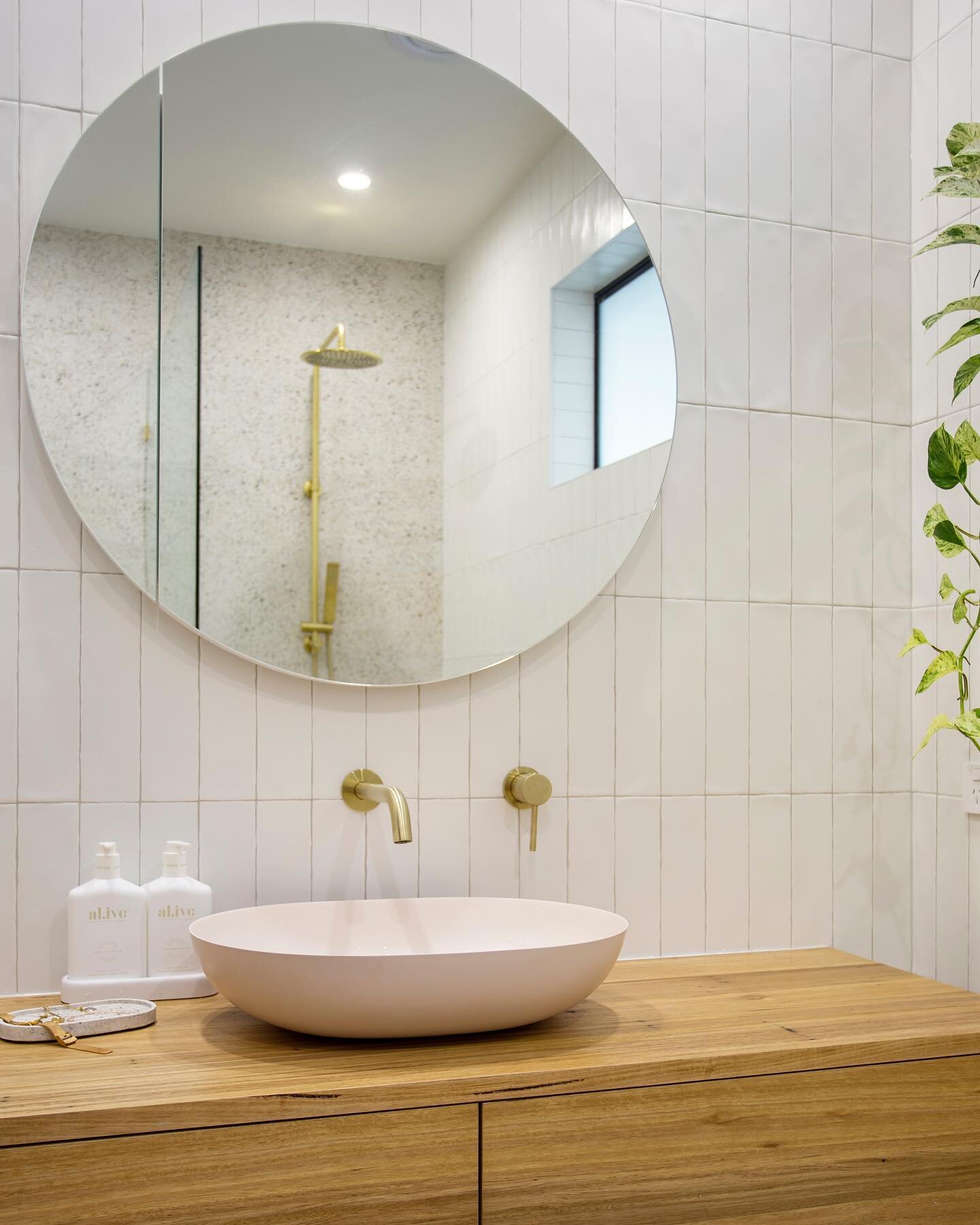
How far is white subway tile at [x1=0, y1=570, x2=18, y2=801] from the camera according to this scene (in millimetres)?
1518

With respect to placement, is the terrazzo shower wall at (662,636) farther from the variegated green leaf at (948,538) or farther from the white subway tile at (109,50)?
the variegated green leaf at (948,538)

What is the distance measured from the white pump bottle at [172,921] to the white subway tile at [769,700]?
2.97 ft

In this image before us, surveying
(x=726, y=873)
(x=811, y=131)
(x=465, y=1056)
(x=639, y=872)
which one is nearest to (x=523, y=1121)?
(x=465, y=1056)

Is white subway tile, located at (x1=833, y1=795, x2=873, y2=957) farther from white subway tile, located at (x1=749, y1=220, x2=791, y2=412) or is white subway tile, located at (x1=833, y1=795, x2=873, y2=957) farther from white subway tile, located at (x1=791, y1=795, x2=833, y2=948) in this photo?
white subway tile, located at (x1=749, y1=220, x2=791, y2=412)

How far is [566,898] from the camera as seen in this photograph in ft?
5.77

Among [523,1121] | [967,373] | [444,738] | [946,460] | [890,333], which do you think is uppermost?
[890,333]

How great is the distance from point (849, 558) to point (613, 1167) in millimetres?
1111

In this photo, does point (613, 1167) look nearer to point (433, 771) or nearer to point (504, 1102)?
point (504, 1102)

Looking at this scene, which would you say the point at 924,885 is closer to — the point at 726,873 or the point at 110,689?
the point at 726,873

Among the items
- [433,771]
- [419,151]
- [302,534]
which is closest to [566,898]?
[433,771]

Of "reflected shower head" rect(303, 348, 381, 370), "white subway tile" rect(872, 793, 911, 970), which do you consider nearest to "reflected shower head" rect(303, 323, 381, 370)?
"reflected shower head" rect(303, 348, 381, 370)

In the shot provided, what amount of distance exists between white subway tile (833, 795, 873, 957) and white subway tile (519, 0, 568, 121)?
123cm

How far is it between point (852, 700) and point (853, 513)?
12.6 inches

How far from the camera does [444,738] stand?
1713 millimetres
